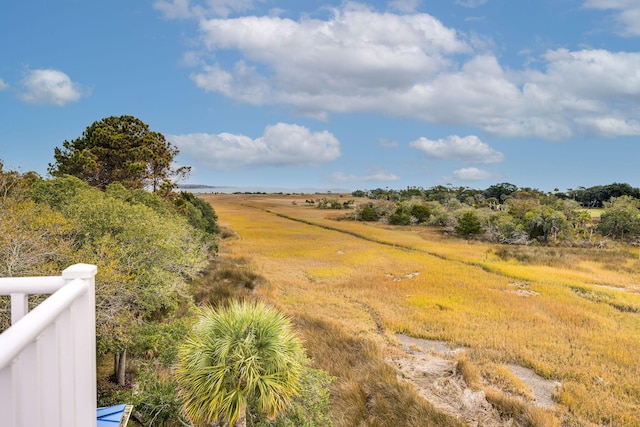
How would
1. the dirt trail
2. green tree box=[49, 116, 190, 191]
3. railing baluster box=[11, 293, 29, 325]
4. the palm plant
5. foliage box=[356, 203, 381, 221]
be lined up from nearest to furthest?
railing baluster box=[11, 293, 29, 325] < the palm plant < the dirt trail < green tree box=[49, 116, 190, 191] < foliage box=[356, 203, 381, 221]

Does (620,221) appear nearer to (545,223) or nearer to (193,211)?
(545,223)

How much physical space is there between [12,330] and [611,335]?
24.1m

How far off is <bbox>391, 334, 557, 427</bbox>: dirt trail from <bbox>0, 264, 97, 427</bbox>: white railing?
36.2 ft

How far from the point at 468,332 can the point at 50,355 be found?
19.7 meters

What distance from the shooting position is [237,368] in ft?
24.5

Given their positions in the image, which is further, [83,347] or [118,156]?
[118,156]

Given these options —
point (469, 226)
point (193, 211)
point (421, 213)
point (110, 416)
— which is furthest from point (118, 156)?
point (421, 213)

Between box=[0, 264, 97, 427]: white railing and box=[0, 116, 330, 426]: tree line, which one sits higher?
box=[0, 264, 97, 427]: white railing

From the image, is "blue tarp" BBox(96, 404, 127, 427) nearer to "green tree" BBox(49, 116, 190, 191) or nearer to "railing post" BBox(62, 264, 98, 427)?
"railing post" BBox(62, 264, 98, 427)

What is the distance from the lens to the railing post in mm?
2311

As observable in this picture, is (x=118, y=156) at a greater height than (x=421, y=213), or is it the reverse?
(x=118, y=156)

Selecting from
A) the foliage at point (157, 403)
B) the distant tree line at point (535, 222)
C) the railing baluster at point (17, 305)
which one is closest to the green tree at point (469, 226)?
the distant tree line at point (535, 222)

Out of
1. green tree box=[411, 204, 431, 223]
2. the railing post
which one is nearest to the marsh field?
the railing post

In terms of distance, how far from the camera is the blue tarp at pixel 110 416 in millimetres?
7132
